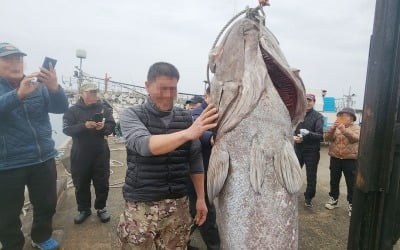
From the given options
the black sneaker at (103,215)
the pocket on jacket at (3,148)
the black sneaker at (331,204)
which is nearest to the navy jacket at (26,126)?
the pocket on jacket at (3,148)

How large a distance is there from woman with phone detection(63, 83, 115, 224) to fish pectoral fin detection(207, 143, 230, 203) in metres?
3.13

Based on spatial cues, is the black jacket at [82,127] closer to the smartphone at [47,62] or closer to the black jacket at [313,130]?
the smartphone at [47,62]

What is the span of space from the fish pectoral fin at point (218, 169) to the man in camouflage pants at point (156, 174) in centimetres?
33

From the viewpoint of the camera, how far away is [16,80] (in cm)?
330

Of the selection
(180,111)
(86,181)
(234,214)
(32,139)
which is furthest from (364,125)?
(86,181)

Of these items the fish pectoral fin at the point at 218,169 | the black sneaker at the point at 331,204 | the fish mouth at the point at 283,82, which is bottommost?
the black sneaker at the point at 331,204

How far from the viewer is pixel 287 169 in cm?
196

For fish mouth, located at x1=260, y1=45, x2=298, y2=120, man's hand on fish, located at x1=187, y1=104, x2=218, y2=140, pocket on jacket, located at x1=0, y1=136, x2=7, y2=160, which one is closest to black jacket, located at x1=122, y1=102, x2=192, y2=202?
man's hand on fish, located at x1=187, y1=104, x2=218, y2=140

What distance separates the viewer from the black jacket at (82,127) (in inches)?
183

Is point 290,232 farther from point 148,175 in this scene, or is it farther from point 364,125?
point 148,175

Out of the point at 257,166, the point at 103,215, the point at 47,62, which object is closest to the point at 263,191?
the point at 257,166

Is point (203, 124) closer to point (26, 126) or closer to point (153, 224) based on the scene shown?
point (153, 224)

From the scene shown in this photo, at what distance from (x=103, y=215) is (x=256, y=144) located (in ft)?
12.1

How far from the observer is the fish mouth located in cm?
200
